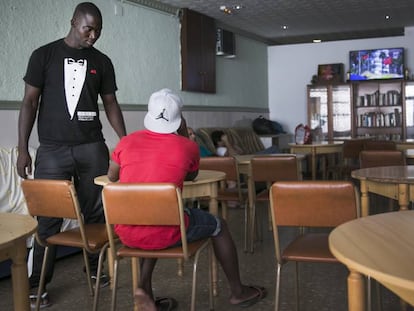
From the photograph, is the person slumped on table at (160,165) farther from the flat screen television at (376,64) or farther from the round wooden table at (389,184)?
the flat screen television at (376,64)

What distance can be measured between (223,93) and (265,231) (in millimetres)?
4133

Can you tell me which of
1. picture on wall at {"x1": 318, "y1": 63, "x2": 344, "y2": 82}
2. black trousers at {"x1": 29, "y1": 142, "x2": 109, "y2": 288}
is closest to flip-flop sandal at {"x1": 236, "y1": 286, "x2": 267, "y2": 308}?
black trousers at {"x1": 29, "y1": 142, "x2": 109, "y2": 288}

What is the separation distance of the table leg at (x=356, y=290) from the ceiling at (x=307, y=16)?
5.90 metres

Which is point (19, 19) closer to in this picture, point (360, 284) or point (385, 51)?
point (360, 284)

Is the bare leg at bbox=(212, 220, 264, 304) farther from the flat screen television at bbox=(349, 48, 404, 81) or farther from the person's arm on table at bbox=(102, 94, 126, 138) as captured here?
the flat screen television at bbox=(349, 48, 404, 81)

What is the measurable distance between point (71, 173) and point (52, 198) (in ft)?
1.69

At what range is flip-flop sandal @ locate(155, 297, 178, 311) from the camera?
9.51 ft

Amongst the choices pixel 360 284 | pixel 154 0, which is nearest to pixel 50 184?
pixel 360 284

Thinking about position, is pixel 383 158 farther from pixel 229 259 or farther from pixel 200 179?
pixel 229 259

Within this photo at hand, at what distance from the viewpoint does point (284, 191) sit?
7.12 ft

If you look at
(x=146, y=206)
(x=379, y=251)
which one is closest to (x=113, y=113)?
(x=146, y=206)

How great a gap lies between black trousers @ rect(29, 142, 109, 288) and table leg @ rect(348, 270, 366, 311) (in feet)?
6.56

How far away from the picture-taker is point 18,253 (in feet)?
5.37

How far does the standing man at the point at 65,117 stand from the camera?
3031mm
